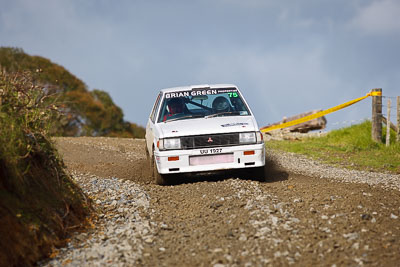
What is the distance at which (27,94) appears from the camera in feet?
23.3

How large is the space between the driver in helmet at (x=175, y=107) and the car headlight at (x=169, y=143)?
1.06m

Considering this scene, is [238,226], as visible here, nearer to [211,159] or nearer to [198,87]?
[211,159]

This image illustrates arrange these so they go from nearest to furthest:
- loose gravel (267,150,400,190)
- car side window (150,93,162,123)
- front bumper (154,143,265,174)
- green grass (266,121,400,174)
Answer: front bumper (154,143,265,174)
car side window (150,93,162,123)
loose gravel (267,150,400,190)
green grass (266,121,400,174)

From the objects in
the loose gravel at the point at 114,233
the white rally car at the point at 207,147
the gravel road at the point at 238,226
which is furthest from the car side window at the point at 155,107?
the loose gravel at the point at 114,233

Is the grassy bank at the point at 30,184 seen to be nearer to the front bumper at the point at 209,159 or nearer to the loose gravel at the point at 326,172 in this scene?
the front bumper at the point at 209,159

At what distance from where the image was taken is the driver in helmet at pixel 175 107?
9.80m

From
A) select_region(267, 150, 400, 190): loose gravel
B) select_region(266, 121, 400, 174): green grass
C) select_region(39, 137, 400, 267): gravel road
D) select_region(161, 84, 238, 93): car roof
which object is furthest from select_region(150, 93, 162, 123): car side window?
select_region(266, 121, 400, 174): green grass

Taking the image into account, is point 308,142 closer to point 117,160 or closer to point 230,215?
point 117,160

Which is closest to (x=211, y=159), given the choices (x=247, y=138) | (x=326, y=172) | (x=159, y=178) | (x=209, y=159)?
(x=209, y=159)

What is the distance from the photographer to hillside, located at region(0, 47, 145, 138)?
32.6m

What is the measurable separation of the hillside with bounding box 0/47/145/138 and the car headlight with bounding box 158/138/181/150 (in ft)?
77.1

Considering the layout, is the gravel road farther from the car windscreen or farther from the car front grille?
the car windscreen

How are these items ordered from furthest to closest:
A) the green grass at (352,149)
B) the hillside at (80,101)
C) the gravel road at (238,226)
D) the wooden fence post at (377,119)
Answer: the hillside at (80,101) → the wooden fence post at (377,119) → the green grass at (352,149) → the gravel road at (238,226)

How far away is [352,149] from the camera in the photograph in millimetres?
15766
